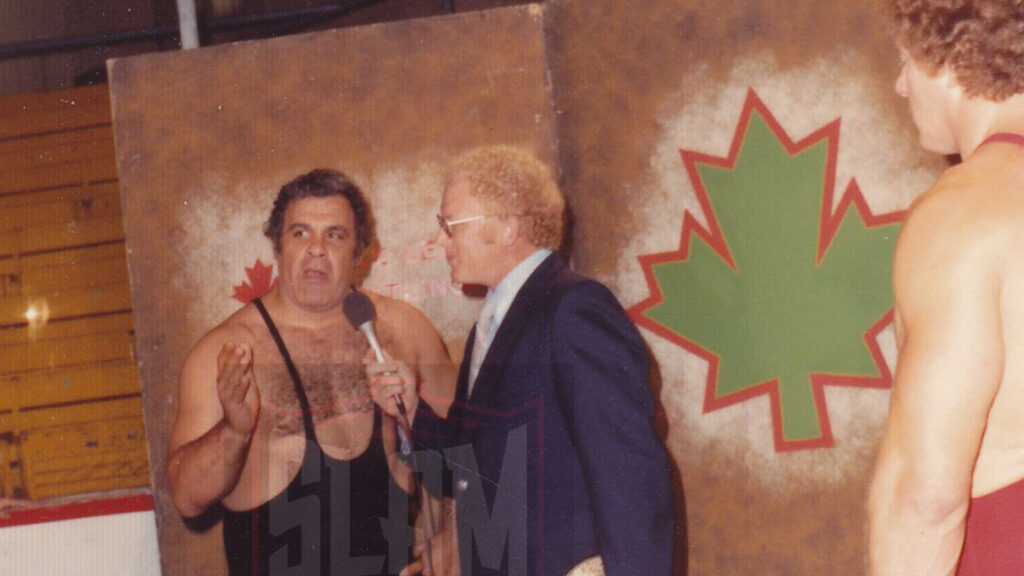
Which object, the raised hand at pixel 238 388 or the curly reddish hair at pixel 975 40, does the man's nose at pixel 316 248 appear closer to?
the raised hand at pixel 238 388

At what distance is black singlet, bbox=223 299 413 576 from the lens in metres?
3.06

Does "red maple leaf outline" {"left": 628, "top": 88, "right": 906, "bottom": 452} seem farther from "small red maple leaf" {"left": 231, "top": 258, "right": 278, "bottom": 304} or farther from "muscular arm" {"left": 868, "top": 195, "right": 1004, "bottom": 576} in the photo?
"muscular arm" {"left": 868, "top": 195, "right": 1004, "bottom": 576}

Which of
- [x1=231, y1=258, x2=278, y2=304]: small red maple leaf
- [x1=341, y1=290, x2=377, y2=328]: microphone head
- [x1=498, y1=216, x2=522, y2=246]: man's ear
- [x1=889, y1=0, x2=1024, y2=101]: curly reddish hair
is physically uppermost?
[x1=889, y1=0, x2=1024, y2=101]: curly reddish hair

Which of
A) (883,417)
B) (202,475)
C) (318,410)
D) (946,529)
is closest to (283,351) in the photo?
(318,410)

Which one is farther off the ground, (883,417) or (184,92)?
(184,92)

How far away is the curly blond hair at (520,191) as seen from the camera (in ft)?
8.68

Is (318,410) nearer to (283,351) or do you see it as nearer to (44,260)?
(283,351)

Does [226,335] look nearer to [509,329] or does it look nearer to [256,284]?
[256,284]

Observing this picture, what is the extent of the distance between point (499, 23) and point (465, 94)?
0.22 meters

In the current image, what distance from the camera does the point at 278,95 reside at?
128 inches

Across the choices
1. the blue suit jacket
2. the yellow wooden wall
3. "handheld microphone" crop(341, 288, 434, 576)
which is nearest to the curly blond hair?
the blue suit jacket

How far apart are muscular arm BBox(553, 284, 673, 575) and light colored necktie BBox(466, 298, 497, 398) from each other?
26 cm

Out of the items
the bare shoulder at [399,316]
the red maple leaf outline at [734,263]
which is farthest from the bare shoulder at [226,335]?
the red maple leaf outline at [734,263]

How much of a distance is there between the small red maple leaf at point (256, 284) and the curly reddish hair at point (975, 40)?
2073 mm
